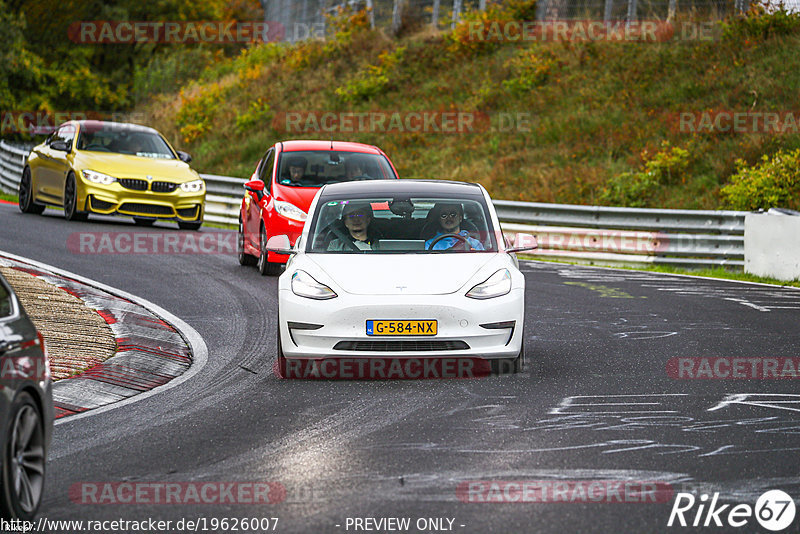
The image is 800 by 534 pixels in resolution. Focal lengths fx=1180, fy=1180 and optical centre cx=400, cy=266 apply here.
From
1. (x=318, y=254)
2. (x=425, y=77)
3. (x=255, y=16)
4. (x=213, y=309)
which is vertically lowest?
(x=213, y=309)

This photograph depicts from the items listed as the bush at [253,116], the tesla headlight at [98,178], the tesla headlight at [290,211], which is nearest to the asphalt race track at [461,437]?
the tesla headlight at [290,211]

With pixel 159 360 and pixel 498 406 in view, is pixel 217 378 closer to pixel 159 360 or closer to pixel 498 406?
pixel 159 360

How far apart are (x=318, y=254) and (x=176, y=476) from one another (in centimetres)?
368

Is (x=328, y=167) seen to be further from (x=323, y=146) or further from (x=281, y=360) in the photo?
(x=281, y=360)

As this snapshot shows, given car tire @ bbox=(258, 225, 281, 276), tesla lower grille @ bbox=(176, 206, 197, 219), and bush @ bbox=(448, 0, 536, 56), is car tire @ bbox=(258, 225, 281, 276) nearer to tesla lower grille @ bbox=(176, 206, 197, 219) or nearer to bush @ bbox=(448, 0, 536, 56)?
tesla lower grille @ bbox=(176, 206, 197, 219)

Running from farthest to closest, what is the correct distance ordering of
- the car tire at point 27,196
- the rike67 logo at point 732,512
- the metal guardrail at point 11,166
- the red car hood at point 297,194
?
1. the metal guardrail at point 11,166
2. the car tire at point 27,196
3. the red car hood at point 297,194
4. the rike67 logo at point 732,512

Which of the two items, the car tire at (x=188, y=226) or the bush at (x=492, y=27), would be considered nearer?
the car tire at (x=188, y=226)

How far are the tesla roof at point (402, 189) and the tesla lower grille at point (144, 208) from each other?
10569mm

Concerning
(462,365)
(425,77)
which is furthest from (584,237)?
(425,77)

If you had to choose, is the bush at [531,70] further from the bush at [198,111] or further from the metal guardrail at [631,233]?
the metal guardrail at [631,233]

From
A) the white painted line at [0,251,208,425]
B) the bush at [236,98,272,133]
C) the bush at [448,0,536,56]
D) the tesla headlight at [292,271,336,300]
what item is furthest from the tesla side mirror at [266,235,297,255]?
the bush at [236,98,272,133]

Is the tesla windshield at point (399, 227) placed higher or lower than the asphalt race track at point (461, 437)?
higher

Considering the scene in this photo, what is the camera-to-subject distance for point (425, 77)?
36.7m

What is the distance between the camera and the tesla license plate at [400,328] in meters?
8.82
